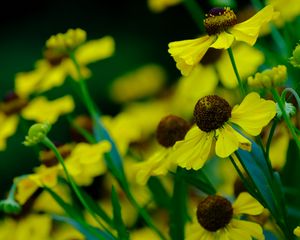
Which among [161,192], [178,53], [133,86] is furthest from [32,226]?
[133,86]

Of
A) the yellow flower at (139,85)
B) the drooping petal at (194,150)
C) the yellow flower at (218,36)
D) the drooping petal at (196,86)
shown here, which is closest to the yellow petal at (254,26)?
the yellow flower at (218,36)

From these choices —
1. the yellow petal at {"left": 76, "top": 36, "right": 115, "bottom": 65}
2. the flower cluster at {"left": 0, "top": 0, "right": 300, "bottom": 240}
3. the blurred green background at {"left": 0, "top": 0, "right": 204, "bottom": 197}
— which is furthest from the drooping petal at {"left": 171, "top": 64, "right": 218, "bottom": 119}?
the blurred green background at {"left": 0, "top": 0, "right": 204, "bottom": 197}

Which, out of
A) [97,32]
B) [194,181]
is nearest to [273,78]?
[194,181]

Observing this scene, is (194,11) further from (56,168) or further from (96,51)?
(56,168)

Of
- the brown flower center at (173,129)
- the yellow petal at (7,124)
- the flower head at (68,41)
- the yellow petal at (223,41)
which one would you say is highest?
the flower head at (68,41)

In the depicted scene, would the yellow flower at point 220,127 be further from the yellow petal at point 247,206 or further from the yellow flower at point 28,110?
the yellow flower at point 28,110

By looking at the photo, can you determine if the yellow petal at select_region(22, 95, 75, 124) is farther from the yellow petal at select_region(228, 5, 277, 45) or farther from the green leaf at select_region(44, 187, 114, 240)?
the yellow petal at select_region(228, 5, 277, 45)
